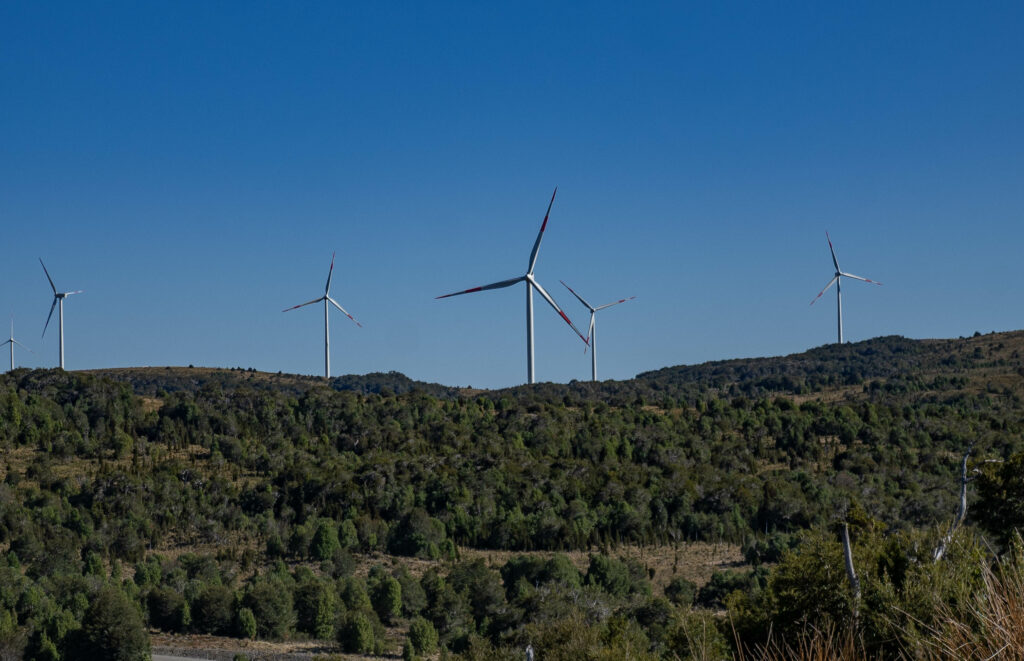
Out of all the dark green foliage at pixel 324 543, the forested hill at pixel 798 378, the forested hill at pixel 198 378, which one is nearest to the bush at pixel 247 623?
the dark green foliage at pixel 324 543

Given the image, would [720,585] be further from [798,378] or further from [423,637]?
[798,378]

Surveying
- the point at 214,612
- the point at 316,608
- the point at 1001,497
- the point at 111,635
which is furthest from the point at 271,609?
the point at 1001,497

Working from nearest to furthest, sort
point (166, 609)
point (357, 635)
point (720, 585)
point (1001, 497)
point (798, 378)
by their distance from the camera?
point (1001, 497) → point (357, 635) → point (720, 585) → point (166, 609) → point (798, 378)

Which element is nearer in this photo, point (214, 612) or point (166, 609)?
point (214, 612)

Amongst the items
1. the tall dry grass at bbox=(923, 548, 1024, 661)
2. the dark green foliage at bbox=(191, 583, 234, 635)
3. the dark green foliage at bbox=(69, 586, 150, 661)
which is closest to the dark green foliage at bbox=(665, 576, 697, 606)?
the dark green foliage at bbox=(191, 583, 234, 635)

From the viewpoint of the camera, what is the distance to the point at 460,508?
90.8 meters

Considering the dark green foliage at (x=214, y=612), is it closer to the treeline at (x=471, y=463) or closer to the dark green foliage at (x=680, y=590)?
the treeline at (x=471, y=463)

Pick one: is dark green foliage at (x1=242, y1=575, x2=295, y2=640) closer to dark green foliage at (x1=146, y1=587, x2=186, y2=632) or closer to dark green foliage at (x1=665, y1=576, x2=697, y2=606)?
dark green foliage at (x1=146, y1=587, x2=186, y2=632)

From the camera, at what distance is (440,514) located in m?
92.5

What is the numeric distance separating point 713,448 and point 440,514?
32365mm

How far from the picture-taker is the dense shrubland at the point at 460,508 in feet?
143

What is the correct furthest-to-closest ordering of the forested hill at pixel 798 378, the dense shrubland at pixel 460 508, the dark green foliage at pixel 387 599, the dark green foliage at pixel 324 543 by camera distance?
the forested hill at pixel 798 378 → the dark green foliage at pixel 324 543 → the dark green foliage at pixel 387 599 → the dense shrubland at pixel 460 508

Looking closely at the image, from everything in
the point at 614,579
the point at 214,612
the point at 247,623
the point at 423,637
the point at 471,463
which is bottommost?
Result: the point at 423,637

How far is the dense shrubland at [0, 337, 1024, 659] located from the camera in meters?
43.6
